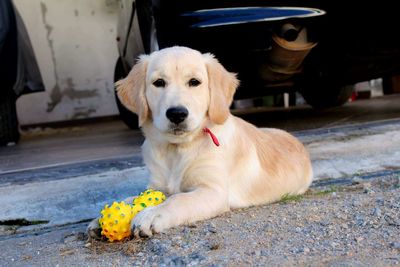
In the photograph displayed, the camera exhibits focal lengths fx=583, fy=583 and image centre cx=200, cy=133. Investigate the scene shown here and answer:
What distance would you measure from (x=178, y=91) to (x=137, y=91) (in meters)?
0.28

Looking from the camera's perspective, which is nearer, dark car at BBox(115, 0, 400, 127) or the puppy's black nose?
the puppy's black nose

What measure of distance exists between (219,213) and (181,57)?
0.78 m

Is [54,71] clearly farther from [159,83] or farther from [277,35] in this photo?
[159,83]

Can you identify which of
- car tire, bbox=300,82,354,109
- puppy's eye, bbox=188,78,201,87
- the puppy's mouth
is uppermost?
puppy's eye, bbox=188,78,201,87

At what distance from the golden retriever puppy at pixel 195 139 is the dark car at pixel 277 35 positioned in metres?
1.03

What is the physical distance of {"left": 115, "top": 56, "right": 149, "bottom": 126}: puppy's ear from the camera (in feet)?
9.53

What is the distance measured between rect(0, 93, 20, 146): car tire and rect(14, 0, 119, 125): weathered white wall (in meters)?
3.91

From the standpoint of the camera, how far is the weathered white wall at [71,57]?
32.6 feet

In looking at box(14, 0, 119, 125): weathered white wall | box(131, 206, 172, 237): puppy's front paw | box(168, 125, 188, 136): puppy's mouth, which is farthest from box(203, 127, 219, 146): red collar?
box(14, 0, 119, 125): weathered white wall

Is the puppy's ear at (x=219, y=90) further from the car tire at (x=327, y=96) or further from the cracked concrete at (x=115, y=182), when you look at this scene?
the car tire at (x=327, y=96)

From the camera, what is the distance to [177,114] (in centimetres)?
263

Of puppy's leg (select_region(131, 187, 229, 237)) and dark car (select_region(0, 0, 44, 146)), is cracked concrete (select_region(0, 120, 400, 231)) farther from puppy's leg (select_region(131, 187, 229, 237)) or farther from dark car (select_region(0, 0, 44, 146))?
dark car (select_region(0, 0, 44, 146))

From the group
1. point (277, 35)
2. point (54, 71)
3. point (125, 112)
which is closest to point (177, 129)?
point (277, 35)

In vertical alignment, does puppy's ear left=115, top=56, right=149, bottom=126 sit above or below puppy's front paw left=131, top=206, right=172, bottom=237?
above
